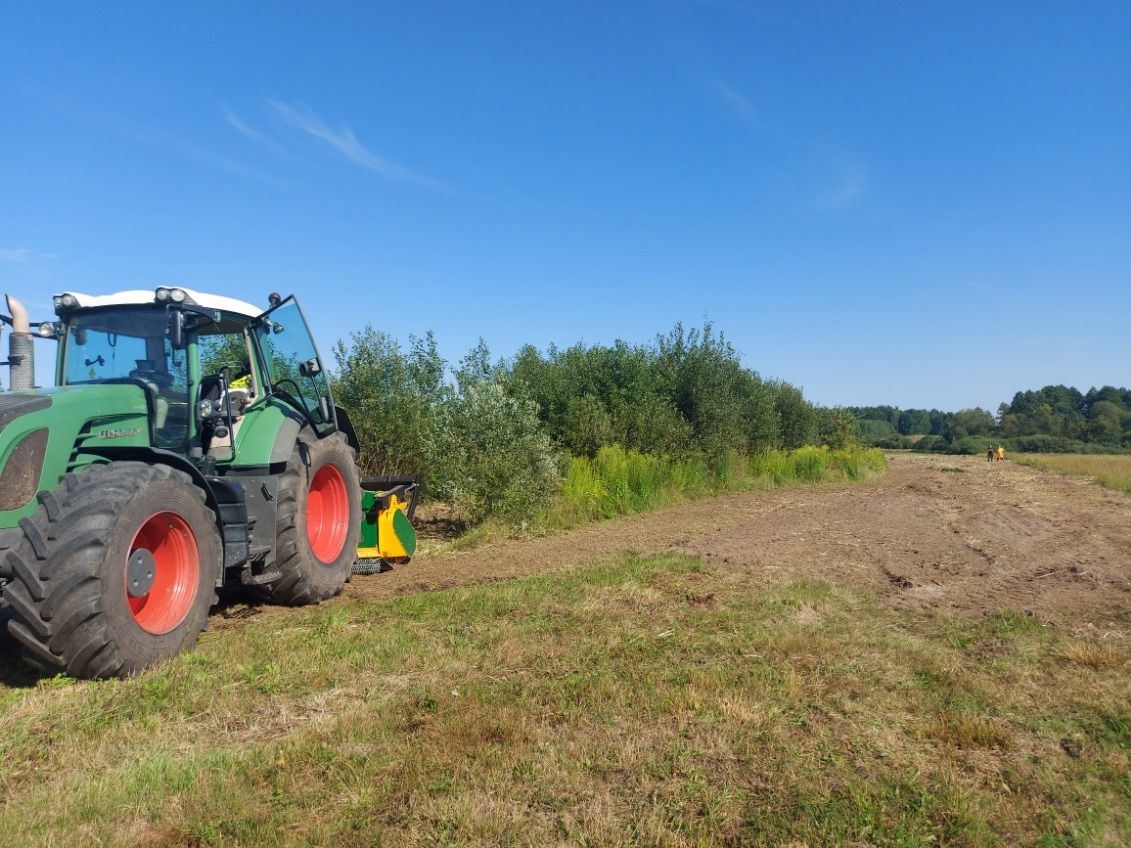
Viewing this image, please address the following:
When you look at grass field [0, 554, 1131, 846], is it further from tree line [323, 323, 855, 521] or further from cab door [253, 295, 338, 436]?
tree line [323, 323, 855, 521]

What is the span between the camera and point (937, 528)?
12.4m

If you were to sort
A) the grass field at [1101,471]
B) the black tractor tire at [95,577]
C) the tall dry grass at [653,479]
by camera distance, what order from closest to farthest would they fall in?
the black tractor tire at [95,577] → the tall dry grass at [653,479] → the grass field at [1101,471]

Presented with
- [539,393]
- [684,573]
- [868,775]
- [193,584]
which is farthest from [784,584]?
[539,393]

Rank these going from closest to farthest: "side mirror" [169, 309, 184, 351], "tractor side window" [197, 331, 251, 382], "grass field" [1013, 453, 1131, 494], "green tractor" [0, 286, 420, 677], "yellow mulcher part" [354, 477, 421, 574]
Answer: "green tractor" [0, 286, 420, 677] < "side mirror" [169, 309, 184, 351] < "tractor side window" [197, 331, 251, 382] < "yellow mulcher part" [354, 477, 421, 574] < "grass field" [1013, 453, 1131, 494]

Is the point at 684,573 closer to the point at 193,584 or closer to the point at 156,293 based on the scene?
the point at 193,584

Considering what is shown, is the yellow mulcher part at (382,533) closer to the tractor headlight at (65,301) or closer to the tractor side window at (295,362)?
the tractor side window at (295,362)

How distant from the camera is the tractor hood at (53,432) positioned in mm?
4406

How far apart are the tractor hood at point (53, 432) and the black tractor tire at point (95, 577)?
8.9 inches

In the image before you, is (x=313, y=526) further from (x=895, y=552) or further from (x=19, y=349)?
(x=895, y=552)

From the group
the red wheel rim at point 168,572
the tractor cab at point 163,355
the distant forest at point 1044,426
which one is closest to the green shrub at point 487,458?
the tractor cab at point 163,355

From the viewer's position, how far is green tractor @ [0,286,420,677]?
4172 mm

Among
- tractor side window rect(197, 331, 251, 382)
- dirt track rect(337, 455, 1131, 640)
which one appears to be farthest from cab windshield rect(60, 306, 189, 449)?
dirt track rect(337, 455, 1131, 640)

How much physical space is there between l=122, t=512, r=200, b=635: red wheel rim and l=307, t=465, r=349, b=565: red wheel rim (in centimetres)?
218

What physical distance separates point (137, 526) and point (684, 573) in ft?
17.2
